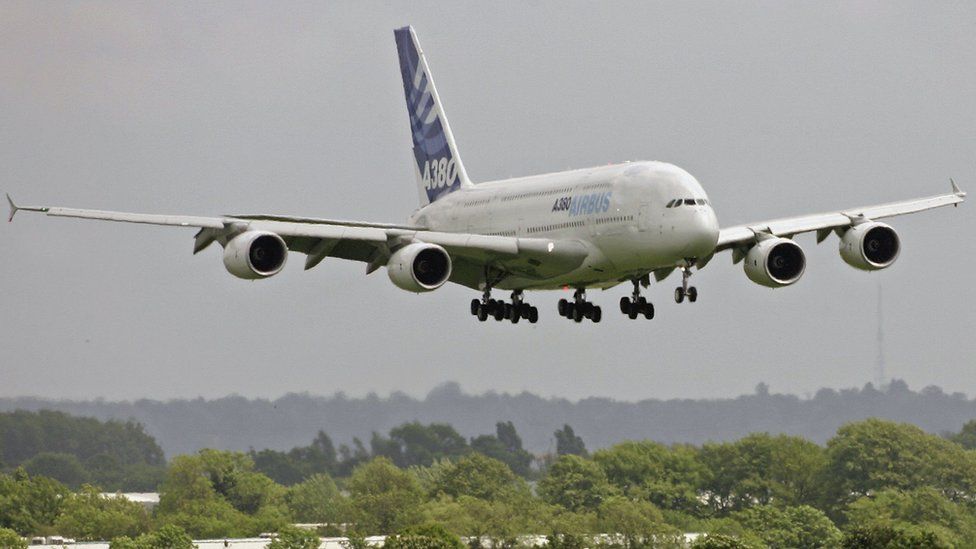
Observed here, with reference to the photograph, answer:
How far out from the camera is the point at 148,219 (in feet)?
213

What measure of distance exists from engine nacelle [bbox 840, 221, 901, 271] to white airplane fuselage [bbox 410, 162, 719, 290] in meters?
8.07

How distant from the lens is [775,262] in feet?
220

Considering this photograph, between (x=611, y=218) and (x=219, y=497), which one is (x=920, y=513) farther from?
(x=611, y=218)

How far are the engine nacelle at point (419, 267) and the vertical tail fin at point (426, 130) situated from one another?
14472 millimetres

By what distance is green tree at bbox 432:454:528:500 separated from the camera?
154m

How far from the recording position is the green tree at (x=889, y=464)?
157263 millimetres

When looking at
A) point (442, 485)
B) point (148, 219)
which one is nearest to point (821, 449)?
point (442, 485)

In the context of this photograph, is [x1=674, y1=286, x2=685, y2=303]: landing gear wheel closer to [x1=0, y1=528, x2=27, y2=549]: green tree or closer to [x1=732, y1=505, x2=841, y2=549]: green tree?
[x1=732, y1=505, x2=841, y2=549]: green tree

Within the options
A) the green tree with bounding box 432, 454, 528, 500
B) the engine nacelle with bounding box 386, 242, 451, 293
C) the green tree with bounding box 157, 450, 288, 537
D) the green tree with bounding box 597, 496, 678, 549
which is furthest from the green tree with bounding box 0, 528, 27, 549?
the engine nacelle with bounding box 386, 242, 451, 293

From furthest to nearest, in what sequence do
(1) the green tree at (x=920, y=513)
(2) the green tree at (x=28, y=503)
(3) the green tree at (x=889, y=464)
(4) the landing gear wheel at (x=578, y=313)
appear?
(3) the green tree at (x=889, y=464), (2) the green tree at (x=28, y=503), (1) the green tree at (x=920, y=513), (4) the landing gear wheel at (x=578, y=313)

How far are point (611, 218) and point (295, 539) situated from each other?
72914 mm

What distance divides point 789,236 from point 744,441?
337 feet

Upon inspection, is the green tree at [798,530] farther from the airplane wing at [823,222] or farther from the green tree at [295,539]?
the airplane wing at [823,222]

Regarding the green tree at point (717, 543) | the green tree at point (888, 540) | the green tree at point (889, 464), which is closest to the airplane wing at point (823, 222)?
the green tree at point (888, 540)
